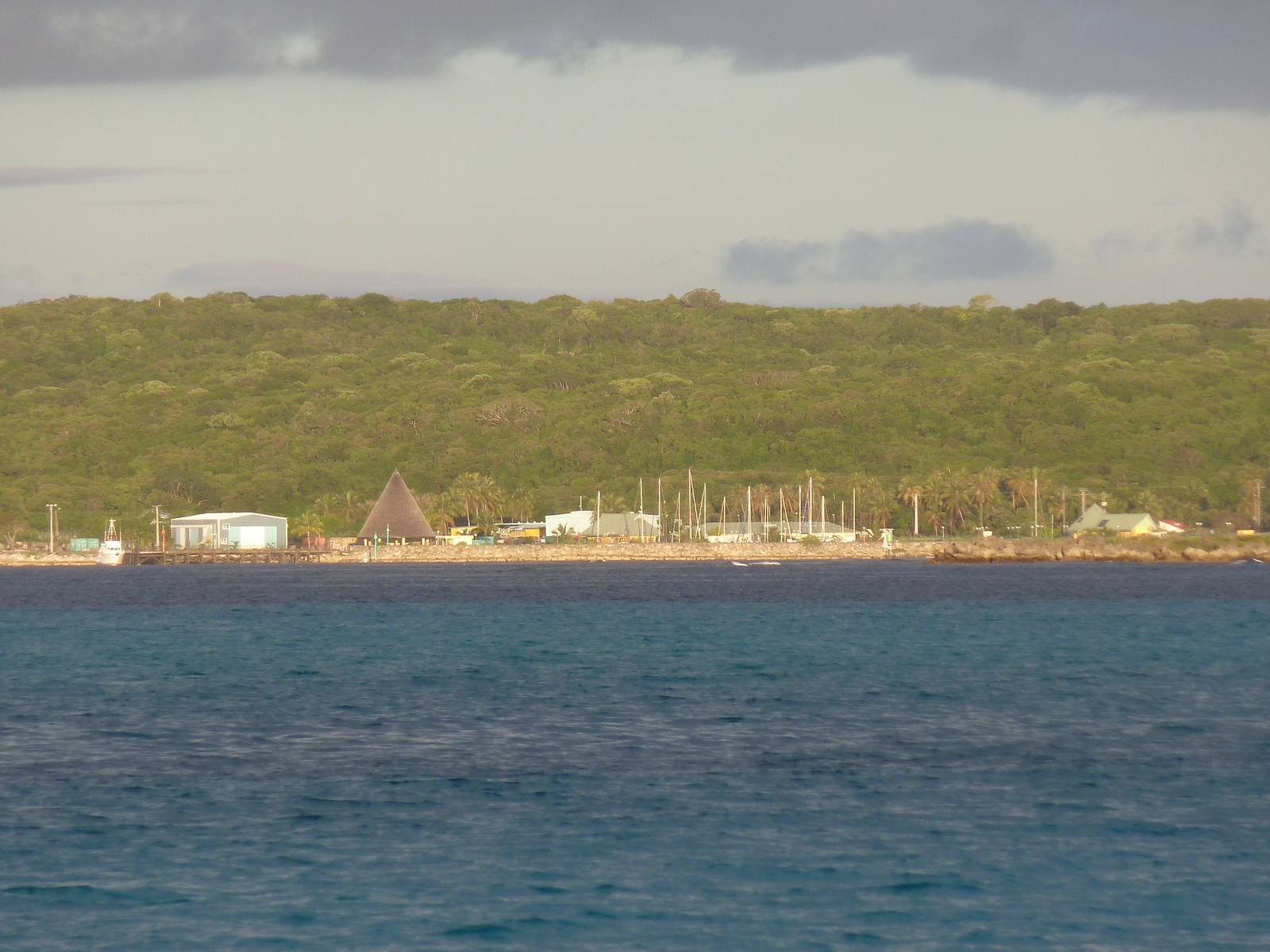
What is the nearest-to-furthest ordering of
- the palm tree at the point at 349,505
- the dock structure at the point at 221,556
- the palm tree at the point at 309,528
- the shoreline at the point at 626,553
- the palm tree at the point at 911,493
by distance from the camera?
the shoreline at the point at 626,553 < the dock structure at the point at 221,556 < the palm tree at the point at 911,493 < the palm tree at the point at 309,528 < the palm tree at the point at 349,505

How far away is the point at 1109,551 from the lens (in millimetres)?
123875

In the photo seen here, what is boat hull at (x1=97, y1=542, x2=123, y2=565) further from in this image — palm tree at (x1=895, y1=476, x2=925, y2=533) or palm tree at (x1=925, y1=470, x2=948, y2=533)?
palm tree at (x1=925, y1=470, x2=948, y2=533)

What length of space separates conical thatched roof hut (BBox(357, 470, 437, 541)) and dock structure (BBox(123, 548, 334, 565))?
7.29 meters

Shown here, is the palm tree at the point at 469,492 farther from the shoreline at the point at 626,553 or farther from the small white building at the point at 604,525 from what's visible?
the shoreline at the point at 626,553

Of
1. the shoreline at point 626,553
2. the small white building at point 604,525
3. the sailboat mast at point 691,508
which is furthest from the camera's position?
the small white building at point 604,525

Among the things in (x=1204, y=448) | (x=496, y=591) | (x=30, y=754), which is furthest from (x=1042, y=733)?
(x=1204, y=448)

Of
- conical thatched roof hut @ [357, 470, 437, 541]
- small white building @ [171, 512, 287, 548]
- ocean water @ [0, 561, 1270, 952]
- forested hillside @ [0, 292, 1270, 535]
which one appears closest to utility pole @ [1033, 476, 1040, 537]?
forested hillside @ [0, 292, 1270, 535]

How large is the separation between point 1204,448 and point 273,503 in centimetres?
11149

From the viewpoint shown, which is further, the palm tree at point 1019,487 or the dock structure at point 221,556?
the palm tree at point 1019,487

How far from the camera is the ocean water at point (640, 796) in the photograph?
46.9ft

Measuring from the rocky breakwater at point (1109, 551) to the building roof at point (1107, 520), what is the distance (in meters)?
15.0

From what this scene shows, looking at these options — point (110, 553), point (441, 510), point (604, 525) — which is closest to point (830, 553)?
point (604, 525)

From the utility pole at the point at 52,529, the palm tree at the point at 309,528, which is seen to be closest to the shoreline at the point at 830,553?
the utility pole at the point at 52,529

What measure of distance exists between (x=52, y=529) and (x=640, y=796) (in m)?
144
